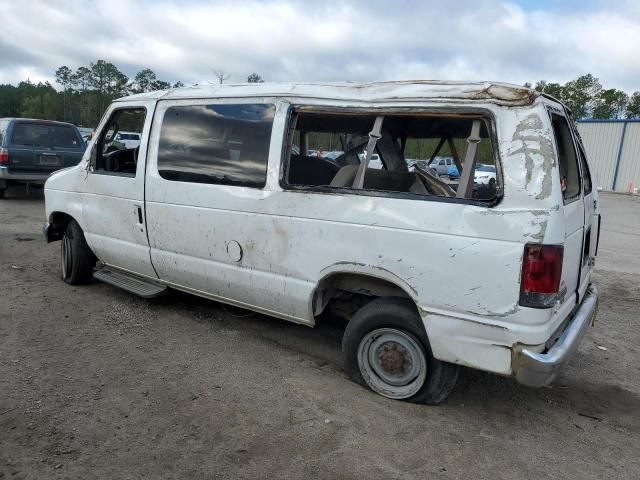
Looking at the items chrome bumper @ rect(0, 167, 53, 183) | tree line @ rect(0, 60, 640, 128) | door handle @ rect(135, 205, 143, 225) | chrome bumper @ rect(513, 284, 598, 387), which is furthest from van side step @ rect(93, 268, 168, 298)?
tree line @ rect(0, 60, 640, 128)

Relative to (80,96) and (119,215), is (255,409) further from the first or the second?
(80,96)

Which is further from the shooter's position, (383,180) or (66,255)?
(66,255)

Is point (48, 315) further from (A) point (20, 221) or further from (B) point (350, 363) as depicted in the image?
(A) point (20, 221)

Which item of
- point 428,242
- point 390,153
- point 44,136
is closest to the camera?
point 428,242

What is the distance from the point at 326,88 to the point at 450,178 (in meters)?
1.55

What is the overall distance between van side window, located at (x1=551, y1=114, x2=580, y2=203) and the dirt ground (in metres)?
1.53

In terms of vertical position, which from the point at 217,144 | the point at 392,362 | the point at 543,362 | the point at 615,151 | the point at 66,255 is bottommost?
the point at 392,362

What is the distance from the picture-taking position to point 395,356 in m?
3.40

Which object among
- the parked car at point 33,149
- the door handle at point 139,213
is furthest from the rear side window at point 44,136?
the door handle at point 139,213

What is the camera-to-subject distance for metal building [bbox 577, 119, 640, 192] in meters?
26.7

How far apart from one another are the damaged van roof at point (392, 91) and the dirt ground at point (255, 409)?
203 centimetres

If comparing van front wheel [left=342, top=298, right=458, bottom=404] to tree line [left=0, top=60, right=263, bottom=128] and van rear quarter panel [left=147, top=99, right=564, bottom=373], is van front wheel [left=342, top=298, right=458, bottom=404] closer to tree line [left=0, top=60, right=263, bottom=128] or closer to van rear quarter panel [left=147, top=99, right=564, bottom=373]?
van rear quarter panel [left=147, top=99, right=564, bottom=373]

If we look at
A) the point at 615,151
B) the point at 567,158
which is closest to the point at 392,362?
the point at 567,158

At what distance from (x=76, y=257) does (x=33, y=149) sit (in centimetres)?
760
